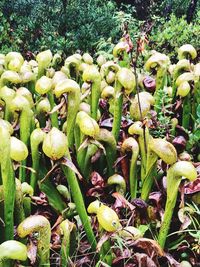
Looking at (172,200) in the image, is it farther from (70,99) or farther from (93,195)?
(70,99)

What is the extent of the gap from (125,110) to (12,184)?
2.58 feet

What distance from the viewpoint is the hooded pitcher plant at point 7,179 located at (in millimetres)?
995

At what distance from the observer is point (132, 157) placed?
1295mm

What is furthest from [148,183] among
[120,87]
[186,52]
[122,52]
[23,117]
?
[122,52]

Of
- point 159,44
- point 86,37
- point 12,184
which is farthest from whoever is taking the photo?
point 86,37

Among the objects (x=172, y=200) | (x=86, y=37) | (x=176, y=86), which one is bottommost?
(x=86, y=37)

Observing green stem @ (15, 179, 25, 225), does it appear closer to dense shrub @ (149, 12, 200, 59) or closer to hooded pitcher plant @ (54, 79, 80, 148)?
hooded pitcher plant @ (54, 79, 80, 148)

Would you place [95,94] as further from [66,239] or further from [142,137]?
[66,239]

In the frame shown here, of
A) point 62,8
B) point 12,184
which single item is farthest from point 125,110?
point 62,8

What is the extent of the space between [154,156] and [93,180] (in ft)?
0.74

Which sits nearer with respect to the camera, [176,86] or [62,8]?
[176,86]

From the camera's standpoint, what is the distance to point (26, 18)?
4.50 m

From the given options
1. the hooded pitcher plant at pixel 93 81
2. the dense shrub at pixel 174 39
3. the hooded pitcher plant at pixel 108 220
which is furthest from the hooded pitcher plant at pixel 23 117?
the dense shrub at pixel 174 39

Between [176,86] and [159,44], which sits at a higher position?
[176,86]
